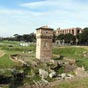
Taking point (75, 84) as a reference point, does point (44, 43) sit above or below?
above

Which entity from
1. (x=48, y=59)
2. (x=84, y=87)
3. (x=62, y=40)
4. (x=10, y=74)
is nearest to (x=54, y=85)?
(x=84, y=87)

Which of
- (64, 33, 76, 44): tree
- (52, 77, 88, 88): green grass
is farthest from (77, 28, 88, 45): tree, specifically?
(52, 77, 88, 88): green grass

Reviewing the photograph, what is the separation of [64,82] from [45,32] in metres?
28.9

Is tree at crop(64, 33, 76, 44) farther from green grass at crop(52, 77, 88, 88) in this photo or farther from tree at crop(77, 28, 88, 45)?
green grass at crop(52, 77, 88, 88)

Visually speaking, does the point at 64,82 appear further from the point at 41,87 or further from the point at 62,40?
the point at 62,40

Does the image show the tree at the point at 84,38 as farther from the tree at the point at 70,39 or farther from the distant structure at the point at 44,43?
the distant structure at the point at 44,43

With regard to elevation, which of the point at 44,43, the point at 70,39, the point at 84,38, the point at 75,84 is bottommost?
the point at 75,84

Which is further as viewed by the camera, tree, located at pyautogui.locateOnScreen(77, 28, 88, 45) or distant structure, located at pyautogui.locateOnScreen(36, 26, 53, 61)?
tree, located at pyautogui.locateOnScreen(77, 28, 88, 45)

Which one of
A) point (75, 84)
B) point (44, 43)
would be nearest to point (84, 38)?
point (44, 43)

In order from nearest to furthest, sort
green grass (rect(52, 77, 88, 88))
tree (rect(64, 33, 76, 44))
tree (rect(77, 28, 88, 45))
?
green grass (rect(52, 77, 88, 88)) → tree (rect(77, 28, 88, 45)) → tree (rect(64, 33, 76, 44))

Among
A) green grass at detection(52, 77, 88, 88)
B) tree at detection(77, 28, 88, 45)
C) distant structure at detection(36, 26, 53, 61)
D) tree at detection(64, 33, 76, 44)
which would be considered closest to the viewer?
green grass at detection(52, 77, 88, 88)

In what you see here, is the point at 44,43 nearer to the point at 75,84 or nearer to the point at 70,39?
the point at 75,84

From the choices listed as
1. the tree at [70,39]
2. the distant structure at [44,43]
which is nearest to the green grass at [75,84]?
the distant structure at [44,43]

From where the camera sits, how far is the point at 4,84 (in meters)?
30.6
